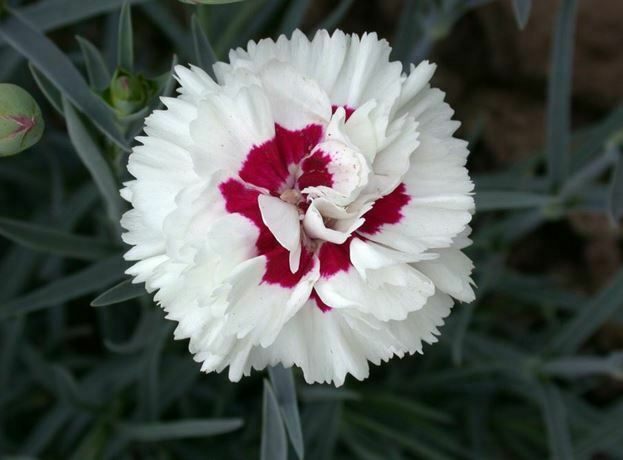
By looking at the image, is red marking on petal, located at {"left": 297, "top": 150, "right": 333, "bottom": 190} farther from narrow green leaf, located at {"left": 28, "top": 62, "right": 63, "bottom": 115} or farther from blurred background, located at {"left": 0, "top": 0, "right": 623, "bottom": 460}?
narrow green leaf, located at {"left": 28, "top": 62, "right": 63, "bottom": 115}

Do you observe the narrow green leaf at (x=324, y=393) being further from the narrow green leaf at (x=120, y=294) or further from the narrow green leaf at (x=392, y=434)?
the narrow green leaf at (x=120, y=294)

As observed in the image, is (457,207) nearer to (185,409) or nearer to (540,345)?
(185,409)

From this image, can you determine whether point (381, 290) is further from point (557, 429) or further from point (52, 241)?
point (557, 429)

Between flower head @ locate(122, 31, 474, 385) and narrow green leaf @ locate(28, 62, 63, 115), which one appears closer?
flower head @ locate(122, 31, 474, 385)

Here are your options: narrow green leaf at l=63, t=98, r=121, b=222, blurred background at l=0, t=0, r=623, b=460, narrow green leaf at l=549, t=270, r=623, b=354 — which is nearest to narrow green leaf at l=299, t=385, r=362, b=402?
blurred background at l=0, t=0, r=623, b=460

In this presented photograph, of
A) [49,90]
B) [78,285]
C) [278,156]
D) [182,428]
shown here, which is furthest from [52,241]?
[278,156]

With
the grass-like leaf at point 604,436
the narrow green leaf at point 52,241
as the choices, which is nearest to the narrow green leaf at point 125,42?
the narrow green leaf at point 52,241
